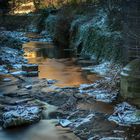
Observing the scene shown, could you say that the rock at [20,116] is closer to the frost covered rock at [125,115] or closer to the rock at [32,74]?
the frost covered rock at [125,115]

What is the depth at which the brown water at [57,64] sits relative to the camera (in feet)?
70.3

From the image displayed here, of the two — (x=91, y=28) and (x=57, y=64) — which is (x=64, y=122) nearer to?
(x=57, y=64)

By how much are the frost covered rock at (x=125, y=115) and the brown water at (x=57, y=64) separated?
4.76 meters

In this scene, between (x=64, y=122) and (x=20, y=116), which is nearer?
(x=64, y=122)

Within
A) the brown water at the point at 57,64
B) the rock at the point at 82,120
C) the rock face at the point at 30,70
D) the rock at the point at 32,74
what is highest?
the rock face at the point at 30,70

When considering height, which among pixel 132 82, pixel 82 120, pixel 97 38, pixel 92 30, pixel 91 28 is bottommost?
pixel 82 120

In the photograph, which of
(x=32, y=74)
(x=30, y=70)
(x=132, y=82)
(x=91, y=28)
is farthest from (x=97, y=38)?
(x=132, y=82)

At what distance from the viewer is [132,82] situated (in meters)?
16.3

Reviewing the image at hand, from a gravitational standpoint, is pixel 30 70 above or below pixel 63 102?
above

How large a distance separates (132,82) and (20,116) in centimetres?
415

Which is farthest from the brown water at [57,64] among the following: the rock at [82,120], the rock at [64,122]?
the rock at [64,122]

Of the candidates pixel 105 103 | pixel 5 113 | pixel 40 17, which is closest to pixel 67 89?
pixel 105 103

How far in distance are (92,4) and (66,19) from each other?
246 centimetres

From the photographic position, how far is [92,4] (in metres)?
37.4
